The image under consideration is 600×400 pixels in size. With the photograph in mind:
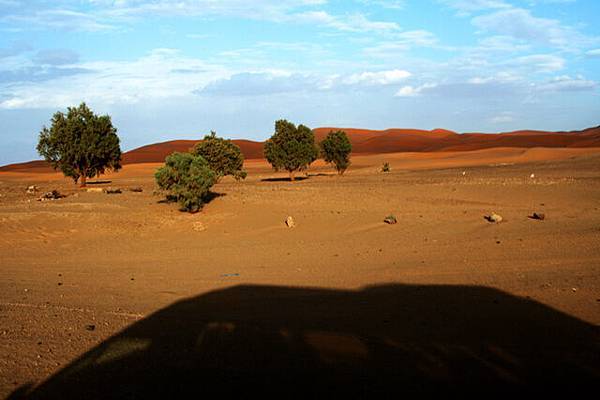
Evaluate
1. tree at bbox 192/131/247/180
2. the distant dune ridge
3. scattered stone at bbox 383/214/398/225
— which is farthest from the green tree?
the distant dune ridge

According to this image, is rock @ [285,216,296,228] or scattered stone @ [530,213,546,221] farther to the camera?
rock @ [285,216,296,228]

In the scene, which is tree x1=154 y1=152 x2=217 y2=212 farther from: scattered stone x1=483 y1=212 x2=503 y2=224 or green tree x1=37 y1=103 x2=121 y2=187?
green tree x1=37 y1=103 x2=121 y2=187

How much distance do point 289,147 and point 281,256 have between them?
31571mm

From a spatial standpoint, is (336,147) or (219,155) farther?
(336,147)

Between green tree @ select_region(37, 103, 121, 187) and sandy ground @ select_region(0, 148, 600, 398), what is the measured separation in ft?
47.7

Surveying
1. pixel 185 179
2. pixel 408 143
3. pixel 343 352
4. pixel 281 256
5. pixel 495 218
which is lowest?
pixel 281 256

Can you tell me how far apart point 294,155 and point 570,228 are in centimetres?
3139

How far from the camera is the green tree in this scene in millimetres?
40469

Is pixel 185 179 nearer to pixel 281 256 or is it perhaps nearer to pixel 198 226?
pixel 198 226

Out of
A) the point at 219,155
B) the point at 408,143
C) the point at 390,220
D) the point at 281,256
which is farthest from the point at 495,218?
the point at 408,143

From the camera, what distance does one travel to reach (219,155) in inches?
1508

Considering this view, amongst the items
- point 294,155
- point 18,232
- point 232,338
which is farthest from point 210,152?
point 232,338

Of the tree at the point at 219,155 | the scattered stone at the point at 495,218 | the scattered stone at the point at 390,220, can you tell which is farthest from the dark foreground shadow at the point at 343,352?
the tree at the point at 219,155

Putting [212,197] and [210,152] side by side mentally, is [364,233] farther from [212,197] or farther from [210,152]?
[210,152]
